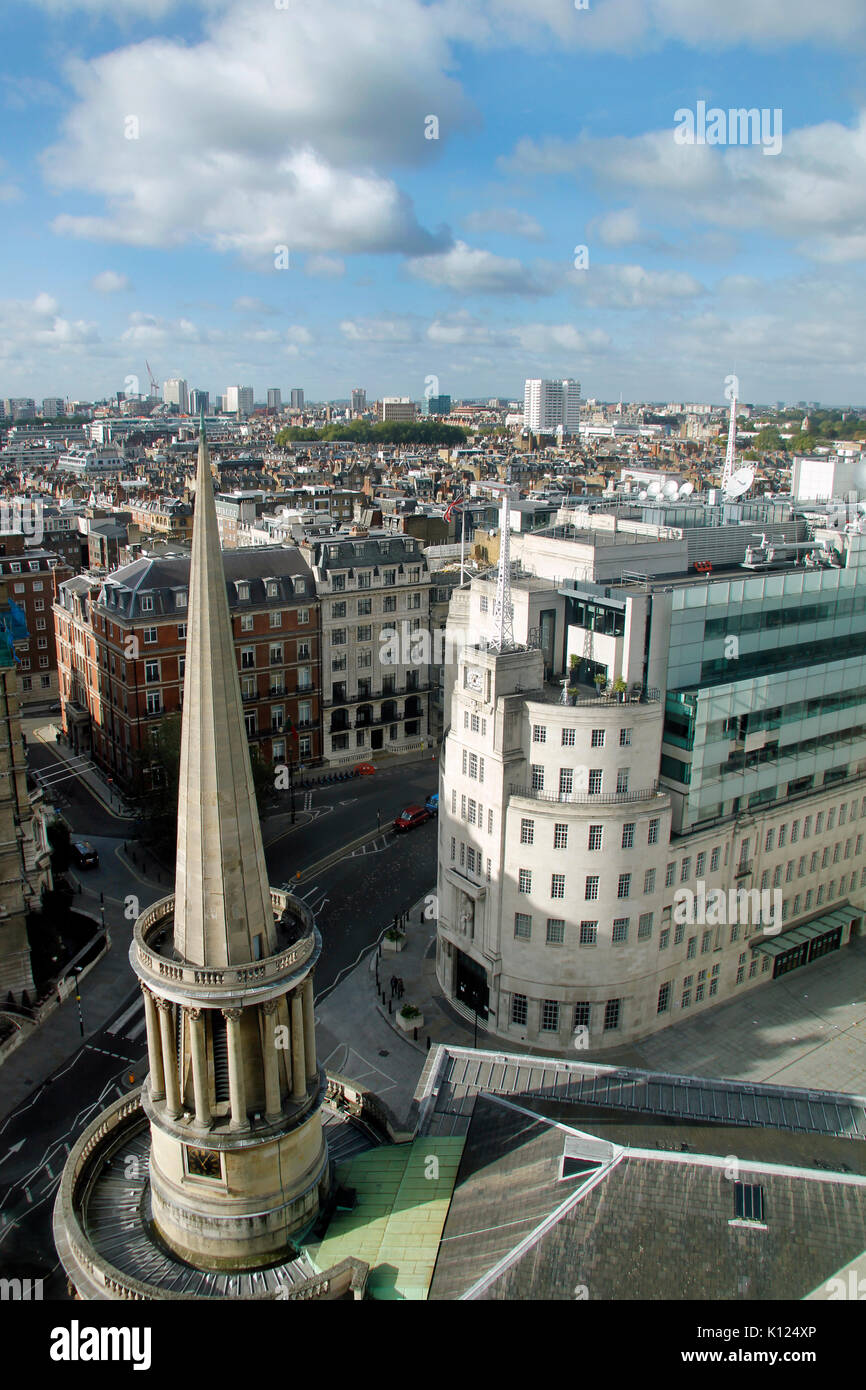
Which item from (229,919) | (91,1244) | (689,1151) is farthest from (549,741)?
(91,1244)

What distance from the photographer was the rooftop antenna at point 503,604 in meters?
52.2

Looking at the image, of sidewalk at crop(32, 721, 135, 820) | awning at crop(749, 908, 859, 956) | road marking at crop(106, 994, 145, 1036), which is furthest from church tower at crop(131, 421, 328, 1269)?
sidewalk at crop(32, 721, 135, 820)

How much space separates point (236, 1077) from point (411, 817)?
58718mm

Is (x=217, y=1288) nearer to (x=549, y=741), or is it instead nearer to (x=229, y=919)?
(x=229, y=919)

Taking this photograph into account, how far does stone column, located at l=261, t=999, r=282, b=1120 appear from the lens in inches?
1032

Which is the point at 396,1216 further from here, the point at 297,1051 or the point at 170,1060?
the point at 170,1060

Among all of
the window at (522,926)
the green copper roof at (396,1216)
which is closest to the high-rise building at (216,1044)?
the green copper roof at (396,1216)

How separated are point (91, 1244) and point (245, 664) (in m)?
67.4

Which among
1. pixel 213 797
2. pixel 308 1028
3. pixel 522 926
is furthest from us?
pixel 522 926

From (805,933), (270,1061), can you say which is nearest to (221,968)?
(270,1061)

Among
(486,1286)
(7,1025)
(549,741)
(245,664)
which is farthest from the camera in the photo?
(245,664)

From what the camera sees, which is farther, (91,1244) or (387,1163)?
(387,1163)

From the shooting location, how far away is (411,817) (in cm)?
8469
